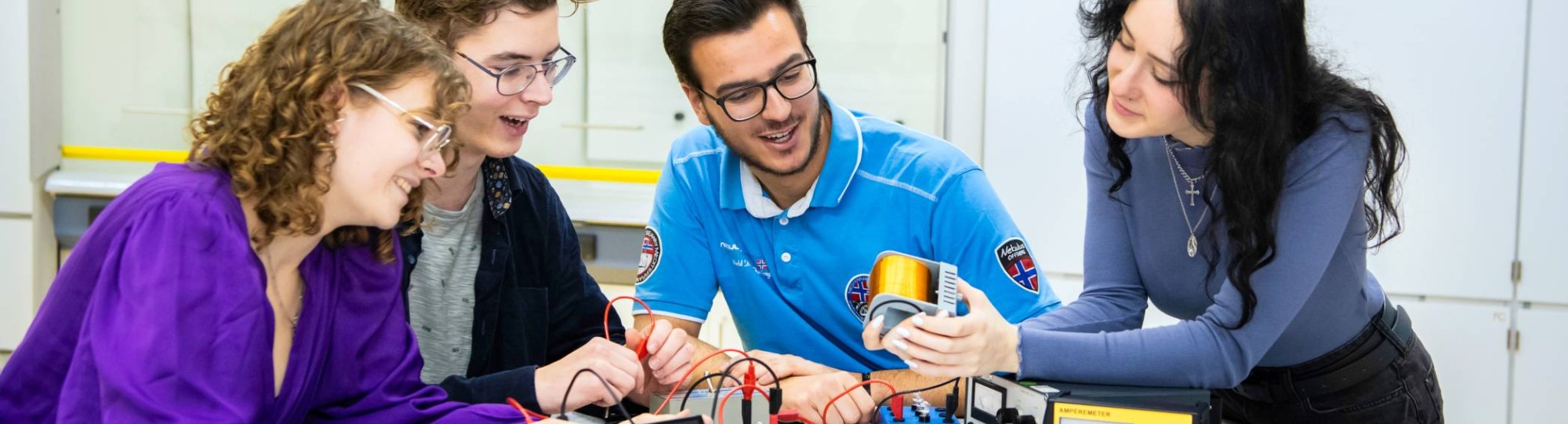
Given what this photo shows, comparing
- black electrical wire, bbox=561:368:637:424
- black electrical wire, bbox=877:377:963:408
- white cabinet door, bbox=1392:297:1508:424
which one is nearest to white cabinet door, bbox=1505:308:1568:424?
white cabinet door, bbox=1392:297:1508:424

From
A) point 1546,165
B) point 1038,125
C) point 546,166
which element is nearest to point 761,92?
point 1038,125

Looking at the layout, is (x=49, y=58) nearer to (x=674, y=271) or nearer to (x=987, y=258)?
(x=674, y=271)

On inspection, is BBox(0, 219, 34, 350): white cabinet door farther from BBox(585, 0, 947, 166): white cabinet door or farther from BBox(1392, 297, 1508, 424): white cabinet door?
BBox(1392, 297, 1508, 424): white cabinet door

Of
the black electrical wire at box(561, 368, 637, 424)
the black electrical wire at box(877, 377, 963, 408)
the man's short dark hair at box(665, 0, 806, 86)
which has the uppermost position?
the man's short dark hair at box(665, 0, 806, 86)

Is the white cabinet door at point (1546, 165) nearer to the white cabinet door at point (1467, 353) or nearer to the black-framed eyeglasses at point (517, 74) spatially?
the white cabinet door at point (1467, 353)

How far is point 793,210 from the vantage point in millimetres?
1973

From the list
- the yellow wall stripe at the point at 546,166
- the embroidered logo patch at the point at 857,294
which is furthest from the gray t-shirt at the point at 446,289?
the yellow wall stripe at the point at 546,166

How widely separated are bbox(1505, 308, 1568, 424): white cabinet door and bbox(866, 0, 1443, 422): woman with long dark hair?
163cm

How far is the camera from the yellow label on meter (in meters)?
1.33

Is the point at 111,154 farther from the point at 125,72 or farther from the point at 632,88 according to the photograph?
the point at 632,88

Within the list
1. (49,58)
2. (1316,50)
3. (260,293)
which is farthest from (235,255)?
(49,58)

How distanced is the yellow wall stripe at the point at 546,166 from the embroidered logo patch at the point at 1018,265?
1.65 metres

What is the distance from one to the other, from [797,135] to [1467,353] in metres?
2.11

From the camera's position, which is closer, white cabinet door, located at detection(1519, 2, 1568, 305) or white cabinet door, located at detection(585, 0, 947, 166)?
white cabinet door, located at detection(1519, 2, 1568, 305)
